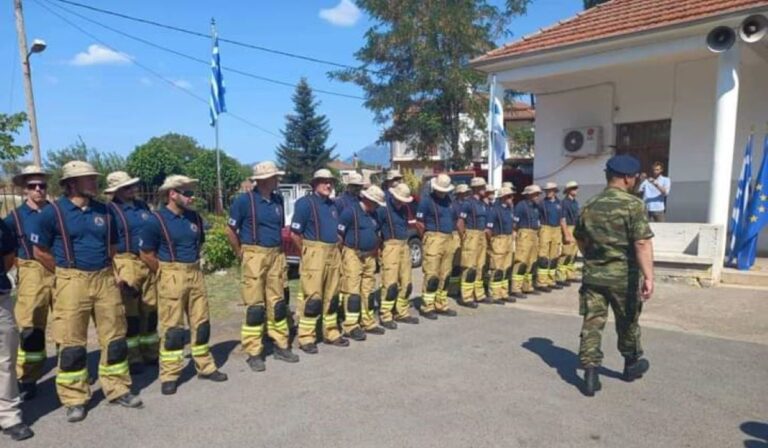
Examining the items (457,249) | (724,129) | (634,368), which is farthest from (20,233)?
(724,129)

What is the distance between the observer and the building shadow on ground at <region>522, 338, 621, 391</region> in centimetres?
475

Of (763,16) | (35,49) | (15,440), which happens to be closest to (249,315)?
(15,440)

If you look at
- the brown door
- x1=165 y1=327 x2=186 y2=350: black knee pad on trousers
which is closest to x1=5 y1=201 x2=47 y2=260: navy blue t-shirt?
x1=165 y1=327 x2=186 y2=350: black knee pad on trousers

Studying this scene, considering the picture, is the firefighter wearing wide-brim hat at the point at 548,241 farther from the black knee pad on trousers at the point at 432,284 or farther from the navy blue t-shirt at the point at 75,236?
the navy blue t-shirt at the point at 75,236

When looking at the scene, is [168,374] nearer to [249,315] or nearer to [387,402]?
[249,315]

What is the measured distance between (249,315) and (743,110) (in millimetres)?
10559

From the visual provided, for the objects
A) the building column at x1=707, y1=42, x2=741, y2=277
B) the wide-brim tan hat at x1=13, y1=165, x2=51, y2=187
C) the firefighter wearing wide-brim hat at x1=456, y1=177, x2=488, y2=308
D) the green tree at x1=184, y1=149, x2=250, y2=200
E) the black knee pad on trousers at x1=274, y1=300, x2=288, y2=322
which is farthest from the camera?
the green tree at x1=184, y1=149, x2=250, y2=200

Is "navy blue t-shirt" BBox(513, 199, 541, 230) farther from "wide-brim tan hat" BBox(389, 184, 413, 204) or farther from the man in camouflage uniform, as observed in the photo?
the man in camouflage uniform

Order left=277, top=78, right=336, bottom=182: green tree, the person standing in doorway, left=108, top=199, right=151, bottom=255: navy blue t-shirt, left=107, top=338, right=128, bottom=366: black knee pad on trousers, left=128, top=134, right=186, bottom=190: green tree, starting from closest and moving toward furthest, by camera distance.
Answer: left=107, top=338, right=128, bottom=366: black knee pad on trousers
left=108, top=199, right=151, bottom=255: navy blue t-shirt
the person standing in doorway
left=128, top=134, right=186, bottom=190: green tree
left=277, top=78, right=336, bottom=182: green tree

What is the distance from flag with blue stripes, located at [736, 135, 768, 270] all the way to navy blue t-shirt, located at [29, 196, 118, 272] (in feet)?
31.0

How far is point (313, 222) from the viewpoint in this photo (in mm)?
5512

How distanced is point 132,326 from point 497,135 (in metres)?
9.12

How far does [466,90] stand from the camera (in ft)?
55.1

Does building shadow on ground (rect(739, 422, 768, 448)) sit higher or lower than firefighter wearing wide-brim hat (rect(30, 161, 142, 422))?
lower
